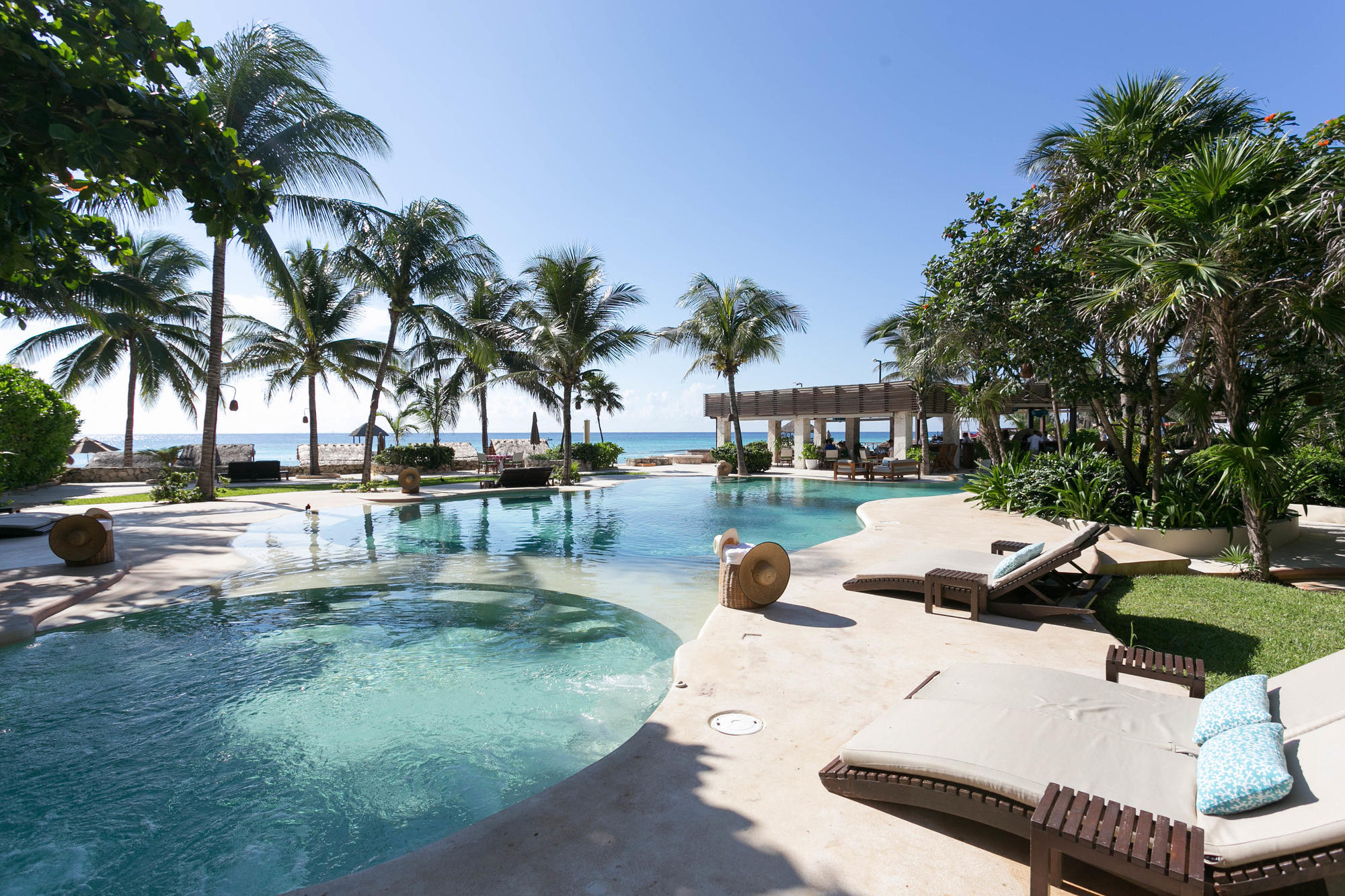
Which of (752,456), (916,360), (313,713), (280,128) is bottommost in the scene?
(313,713)

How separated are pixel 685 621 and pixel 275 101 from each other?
15.2m

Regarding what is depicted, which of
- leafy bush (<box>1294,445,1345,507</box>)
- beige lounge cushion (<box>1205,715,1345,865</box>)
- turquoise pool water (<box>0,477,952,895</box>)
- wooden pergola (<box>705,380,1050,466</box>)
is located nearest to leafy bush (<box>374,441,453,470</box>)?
wooden pergola (<box>705,380,1050,466</box>)

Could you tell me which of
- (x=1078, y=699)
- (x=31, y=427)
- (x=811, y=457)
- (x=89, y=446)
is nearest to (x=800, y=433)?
(x=811, y=457)

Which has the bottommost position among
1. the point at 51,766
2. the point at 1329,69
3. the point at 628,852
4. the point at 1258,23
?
the point at 51,766

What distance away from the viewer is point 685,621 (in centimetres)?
614

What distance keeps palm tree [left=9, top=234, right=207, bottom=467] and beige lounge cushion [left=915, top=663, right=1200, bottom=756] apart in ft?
76.0

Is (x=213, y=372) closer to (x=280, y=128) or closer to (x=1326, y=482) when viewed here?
(x=280, y=128)

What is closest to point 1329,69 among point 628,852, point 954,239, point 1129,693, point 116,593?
point 954,239

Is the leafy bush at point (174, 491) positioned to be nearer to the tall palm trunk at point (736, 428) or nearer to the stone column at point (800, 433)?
the tall palm trunk at point (736, 428)

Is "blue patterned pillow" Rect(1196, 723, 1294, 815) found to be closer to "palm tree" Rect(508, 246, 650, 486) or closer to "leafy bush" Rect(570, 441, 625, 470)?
"palm tree" Rect(508, 246, 650, 486)

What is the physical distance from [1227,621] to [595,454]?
23684 mm

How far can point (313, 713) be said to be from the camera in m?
4.24

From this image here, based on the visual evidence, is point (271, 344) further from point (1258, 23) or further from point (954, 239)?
point (1258, 23)

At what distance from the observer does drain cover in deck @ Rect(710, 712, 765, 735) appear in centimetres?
331
